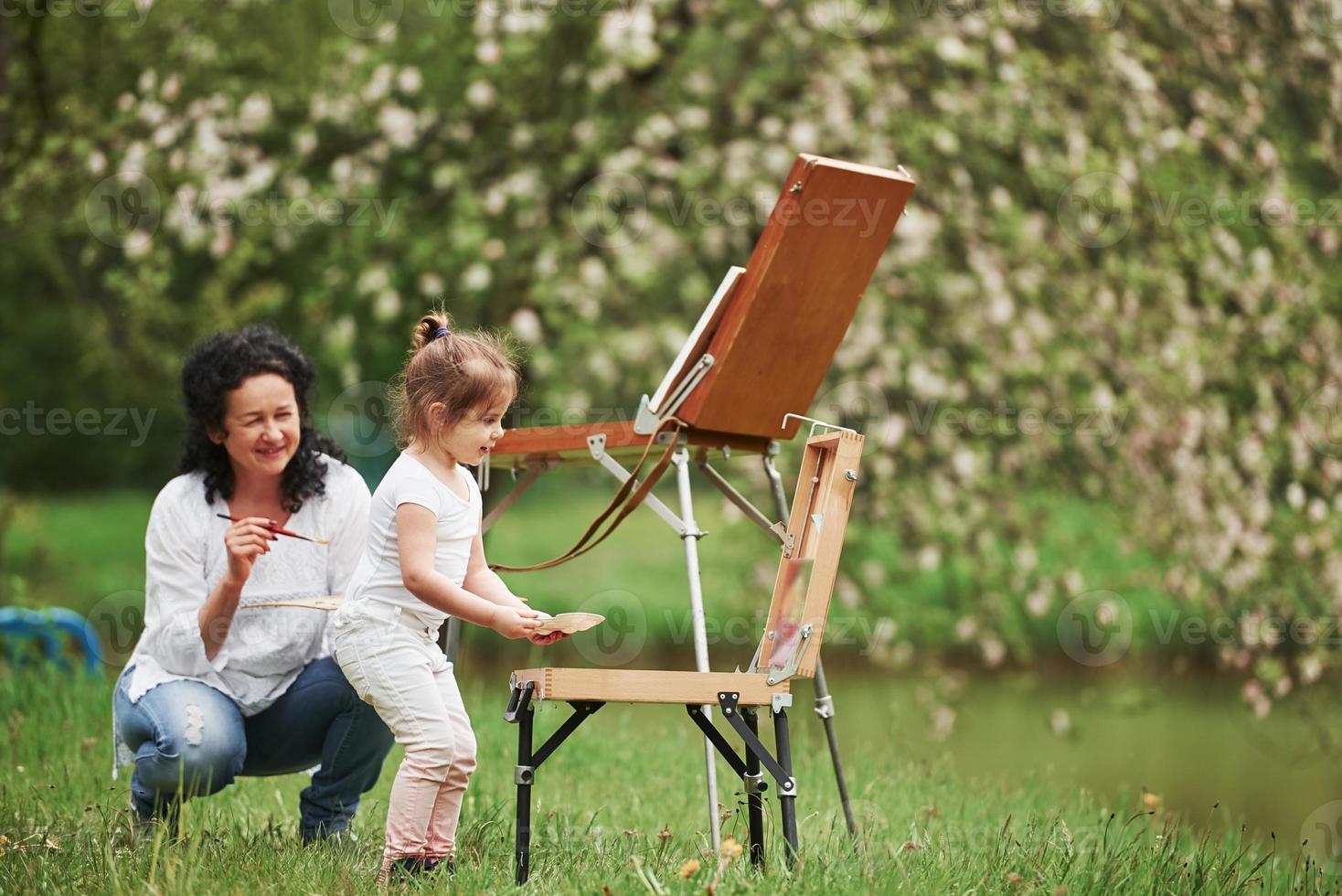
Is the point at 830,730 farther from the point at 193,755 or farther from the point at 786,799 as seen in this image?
the point at 193,755

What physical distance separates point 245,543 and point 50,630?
2.89 m

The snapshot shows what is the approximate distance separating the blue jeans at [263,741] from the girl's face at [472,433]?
0.77 meters

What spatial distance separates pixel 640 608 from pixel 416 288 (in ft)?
19.1

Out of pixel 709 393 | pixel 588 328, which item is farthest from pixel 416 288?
pixel 709 393

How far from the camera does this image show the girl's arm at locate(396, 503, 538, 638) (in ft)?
9.81

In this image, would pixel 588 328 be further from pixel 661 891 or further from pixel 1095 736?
pixel 1095 736

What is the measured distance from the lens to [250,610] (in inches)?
147

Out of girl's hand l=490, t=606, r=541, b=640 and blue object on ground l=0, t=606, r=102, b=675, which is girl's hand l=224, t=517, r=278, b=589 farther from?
blue object on ground l=0, t=606, r=102, b=675

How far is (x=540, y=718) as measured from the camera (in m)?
5.92

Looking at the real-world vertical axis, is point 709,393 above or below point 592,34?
below

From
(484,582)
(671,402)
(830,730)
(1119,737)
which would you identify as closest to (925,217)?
(830,730)

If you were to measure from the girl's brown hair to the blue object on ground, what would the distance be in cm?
311

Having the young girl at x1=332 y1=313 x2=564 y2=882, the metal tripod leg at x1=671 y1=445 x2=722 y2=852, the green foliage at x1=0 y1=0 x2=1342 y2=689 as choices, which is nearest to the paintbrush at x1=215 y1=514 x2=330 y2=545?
the young girl at x1=332 y1=313 x2=564 y2=882

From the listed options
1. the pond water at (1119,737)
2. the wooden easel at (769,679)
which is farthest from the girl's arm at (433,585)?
the pond water at (1119,737)
